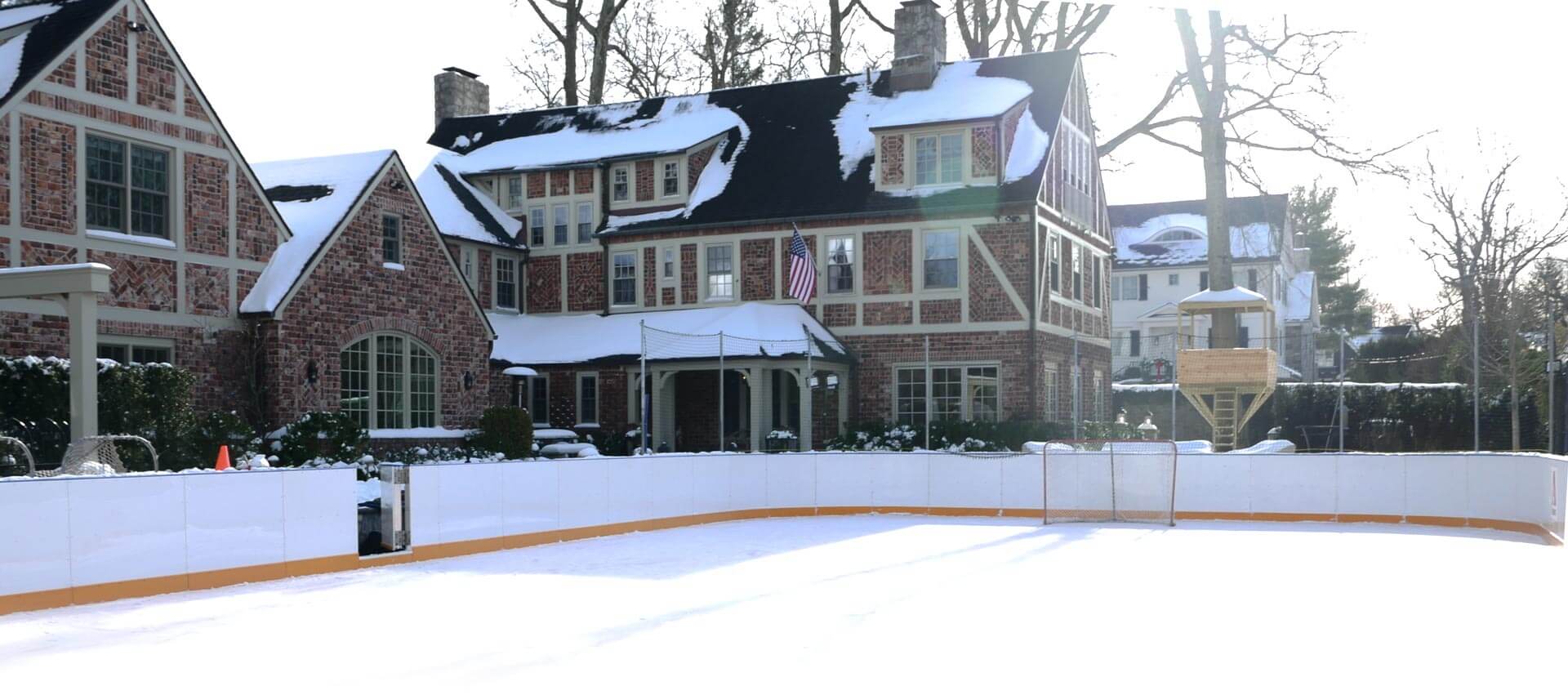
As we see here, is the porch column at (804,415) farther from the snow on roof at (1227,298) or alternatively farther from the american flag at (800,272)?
the snow on roof at (1227,298)

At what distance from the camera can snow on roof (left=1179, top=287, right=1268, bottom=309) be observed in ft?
85.1

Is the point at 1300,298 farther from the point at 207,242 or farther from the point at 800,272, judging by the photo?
the point at 207,242

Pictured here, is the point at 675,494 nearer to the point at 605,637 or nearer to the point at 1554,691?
the point at 605,637

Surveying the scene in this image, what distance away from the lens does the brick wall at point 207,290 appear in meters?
21.8

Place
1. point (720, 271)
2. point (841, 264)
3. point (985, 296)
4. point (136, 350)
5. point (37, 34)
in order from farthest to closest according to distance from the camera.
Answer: point (720, 271)
point (841, 264)
point (985, 296)
point (136, 350)
point (37, 34)

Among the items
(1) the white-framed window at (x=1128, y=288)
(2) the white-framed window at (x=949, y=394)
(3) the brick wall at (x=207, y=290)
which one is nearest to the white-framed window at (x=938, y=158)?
(2) the white-framed window at (x=949, y=394)

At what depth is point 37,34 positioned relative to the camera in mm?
20500

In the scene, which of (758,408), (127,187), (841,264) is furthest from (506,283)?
(127,187)

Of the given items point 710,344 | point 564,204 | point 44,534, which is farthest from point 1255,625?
point 564,204

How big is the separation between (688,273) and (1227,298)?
1161 centimetres

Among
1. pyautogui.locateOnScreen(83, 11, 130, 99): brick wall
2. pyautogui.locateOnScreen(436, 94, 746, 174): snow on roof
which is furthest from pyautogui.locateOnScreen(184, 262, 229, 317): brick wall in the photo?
pyautogui.locateOnScreen(436, 94, 746, 174): snow on roof

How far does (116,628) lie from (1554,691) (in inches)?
354

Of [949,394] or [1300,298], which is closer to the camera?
[949,394]

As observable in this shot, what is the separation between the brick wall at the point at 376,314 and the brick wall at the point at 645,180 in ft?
24.2
